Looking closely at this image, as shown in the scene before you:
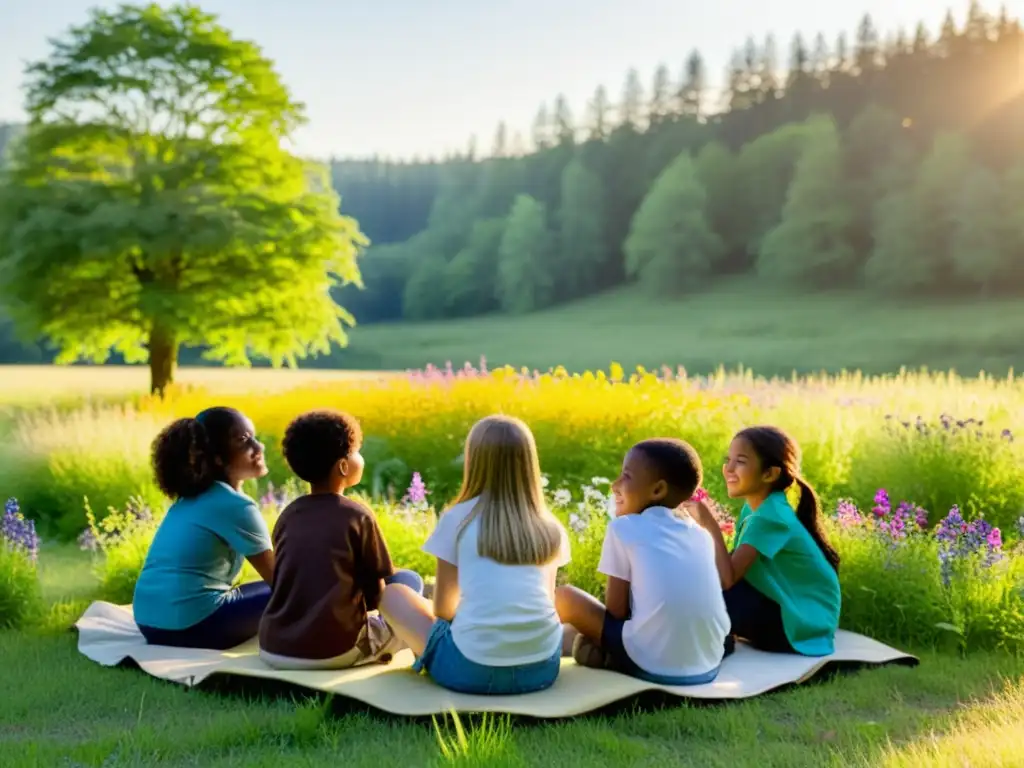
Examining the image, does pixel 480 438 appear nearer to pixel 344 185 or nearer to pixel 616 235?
pixel 616 235

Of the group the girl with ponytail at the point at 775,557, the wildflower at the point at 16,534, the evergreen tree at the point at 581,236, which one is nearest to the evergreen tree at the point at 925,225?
the evergreen tree at the point at 581,236

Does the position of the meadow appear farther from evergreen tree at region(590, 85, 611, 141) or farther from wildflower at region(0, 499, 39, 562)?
evergreen tree at region(590, 85, 611, 141)

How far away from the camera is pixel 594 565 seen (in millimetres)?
5871

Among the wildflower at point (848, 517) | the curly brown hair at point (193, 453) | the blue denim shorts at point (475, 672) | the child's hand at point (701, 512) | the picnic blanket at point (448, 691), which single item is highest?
the curly brown hair at point (193, 453)

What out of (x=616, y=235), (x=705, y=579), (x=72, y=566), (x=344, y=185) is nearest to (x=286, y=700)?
(x=705, y=579)

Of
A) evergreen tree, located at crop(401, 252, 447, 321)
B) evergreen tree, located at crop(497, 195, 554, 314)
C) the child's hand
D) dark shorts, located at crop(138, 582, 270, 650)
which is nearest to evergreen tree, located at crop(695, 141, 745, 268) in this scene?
evergreen tree, located at crop(497, 195, 554, 314)

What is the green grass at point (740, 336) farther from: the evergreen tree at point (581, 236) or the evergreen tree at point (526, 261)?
the evergreen tree at point (581, 236)

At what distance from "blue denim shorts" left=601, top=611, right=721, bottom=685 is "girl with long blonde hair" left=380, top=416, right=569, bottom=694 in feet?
1.10

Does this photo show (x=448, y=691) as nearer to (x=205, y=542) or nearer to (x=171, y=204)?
(x=205, y=542)

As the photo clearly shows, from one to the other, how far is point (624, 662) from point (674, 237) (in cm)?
4433

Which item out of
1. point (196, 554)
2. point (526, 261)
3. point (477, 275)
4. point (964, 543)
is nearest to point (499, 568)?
point (196, 554)

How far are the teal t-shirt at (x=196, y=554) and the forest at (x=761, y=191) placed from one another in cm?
3912

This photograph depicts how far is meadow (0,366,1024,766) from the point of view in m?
3.63

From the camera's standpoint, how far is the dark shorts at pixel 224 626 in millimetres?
4969
